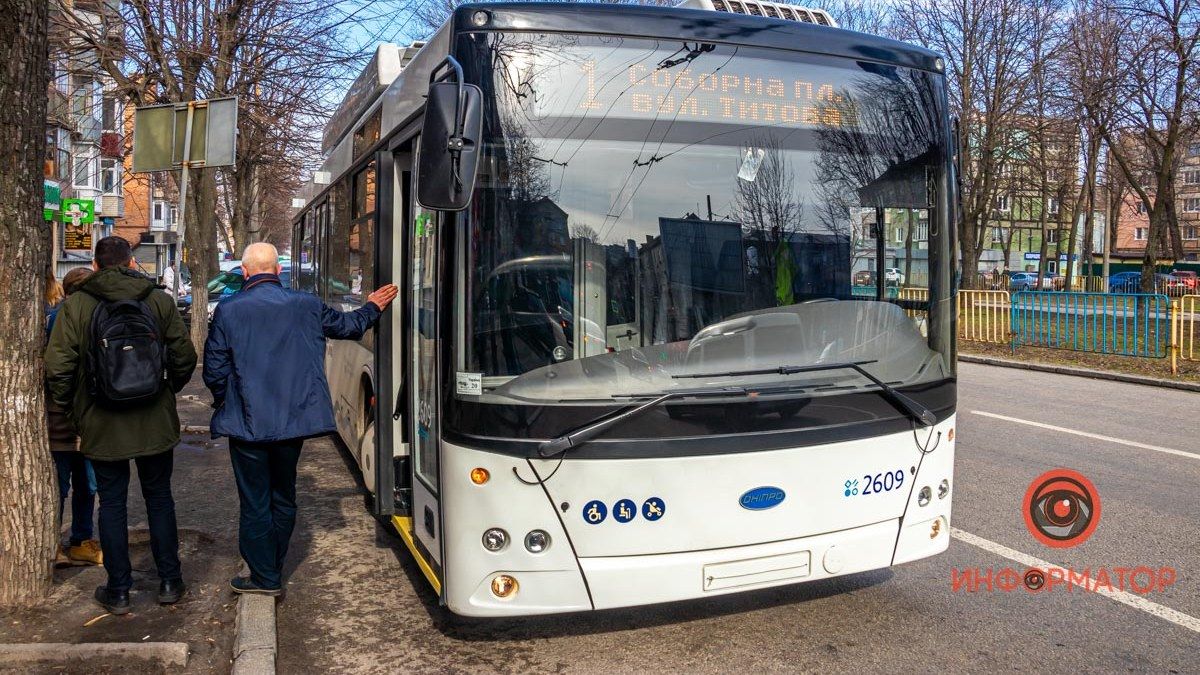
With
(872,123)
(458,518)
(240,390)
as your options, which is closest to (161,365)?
(240,390)

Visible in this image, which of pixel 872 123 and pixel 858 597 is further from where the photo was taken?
pixel 858 597

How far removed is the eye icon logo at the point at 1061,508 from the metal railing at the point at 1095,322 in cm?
957

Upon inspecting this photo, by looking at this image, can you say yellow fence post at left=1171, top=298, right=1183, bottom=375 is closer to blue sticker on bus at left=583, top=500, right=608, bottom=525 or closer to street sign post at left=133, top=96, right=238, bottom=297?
street sign post at left=133, top=96, right=238, bottom=297

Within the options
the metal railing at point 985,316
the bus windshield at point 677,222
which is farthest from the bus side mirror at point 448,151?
the metal railing at point 985,316

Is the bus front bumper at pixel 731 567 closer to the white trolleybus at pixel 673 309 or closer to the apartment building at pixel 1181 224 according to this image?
the white trolleybus at pixel 673 309

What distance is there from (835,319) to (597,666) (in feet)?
6.18

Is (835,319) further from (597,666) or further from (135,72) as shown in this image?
(135,72)

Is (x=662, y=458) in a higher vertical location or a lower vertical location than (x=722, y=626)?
higher

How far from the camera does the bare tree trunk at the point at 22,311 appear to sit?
4699 millimetres

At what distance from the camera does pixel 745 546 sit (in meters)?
4.24

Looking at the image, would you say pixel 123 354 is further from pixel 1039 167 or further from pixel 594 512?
pixel 1039 167

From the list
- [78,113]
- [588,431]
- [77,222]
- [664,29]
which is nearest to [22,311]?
[588,431]

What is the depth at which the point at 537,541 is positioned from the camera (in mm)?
4066

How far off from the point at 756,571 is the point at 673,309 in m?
1.18
